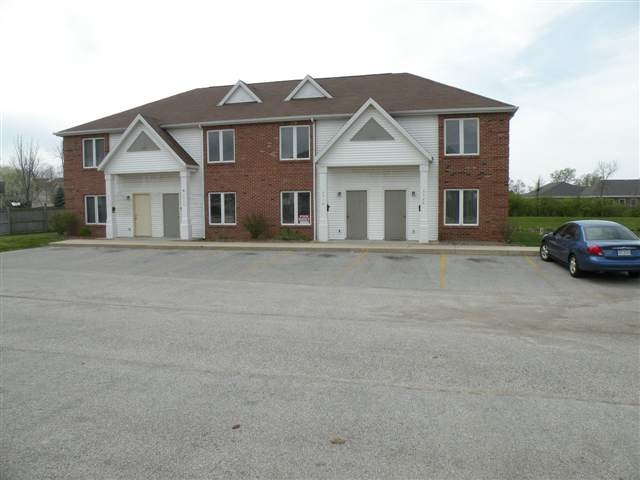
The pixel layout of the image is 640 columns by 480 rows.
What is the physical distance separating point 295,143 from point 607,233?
542 inches

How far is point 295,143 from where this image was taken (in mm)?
22703

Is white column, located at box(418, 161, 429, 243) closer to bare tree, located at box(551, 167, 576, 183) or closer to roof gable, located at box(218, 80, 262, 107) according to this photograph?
roof gable, located at box(218, 80, 262, 107)

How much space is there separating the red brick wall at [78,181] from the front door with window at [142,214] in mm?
1918

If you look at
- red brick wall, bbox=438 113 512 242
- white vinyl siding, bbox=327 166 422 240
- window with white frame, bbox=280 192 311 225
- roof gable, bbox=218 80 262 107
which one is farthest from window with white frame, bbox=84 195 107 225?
red brick wall, bbox=438 113 512 242

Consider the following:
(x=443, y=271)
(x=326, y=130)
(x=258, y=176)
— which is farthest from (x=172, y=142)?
(x=443, y=271)

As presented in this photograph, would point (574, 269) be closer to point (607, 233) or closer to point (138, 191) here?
point (607, 233)

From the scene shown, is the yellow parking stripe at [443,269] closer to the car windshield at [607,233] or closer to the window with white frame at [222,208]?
the car windshield at [607,233]

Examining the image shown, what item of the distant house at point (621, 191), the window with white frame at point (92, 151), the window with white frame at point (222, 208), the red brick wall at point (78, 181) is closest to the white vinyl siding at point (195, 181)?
the window with white frame at point (222, 208)

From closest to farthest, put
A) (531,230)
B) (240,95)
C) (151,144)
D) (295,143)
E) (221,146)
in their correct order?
1. (295,143)
2. (151,144)
3. (221,146)
4. (240,95)
5. (531,230)

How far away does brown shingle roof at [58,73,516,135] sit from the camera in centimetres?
2175

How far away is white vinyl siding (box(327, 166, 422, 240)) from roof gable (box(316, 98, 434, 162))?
1.33 meters

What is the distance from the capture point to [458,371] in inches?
225

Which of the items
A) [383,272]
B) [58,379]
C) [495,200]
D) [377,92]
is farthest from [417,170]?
[58,379]

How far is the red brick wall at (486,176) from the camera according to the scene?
20.8m
